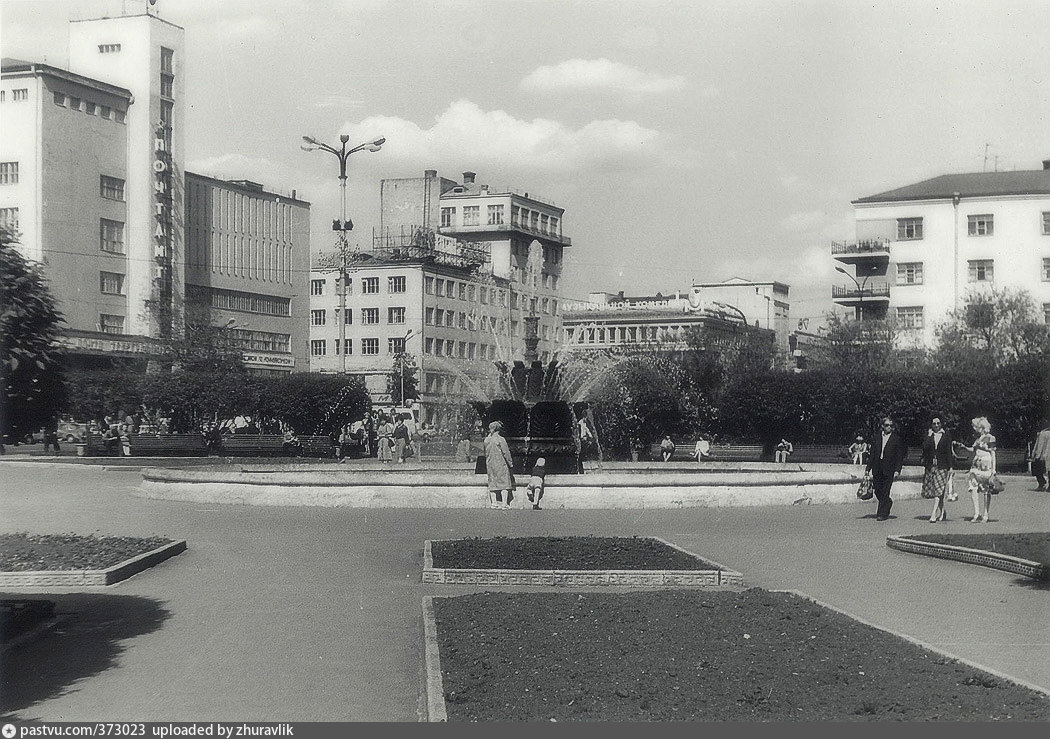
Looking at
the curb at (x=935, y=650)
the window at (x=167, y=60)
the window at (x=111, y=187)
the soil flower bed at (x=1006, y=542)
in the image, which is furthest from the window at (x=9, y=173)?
the curb at (x=935, y=650)

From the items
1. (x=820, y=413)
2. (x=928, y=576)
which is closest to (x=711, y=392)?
(x=820, y=413)

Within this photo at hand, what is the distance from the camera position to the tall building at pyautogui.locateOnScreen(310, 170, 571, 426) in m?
108

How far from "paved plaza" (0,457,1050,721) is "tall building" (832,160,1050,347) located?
5747 centimetres

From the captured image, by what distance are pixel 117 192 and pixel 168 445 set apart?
114 feet

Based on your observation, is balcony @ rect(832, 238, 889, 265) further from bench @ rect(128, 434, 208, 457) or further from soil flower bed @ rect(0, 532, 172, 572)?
soil flower bed @ rect(0, 532, 172, 572)

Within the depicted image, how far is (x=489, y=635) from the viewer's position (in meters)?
9.72

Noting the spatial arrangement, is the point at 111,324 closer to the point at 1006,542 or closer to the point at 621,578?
the point at 1006,542

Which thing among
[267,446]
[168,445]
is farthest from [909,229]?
[168,445]

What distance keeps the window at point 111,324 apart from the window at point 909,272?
149 ft

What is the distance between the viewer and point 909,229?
79.9 metres

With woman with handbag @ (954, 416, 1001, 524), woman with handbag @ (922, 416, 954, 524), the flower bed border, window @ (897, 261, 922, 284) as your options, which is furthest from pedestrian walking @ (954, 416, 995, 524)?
window @ (897, 261, 922, 284)

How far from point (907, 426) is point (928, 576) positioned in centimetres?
3699

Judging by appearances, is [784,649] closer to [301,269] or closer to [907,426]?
[907,426]

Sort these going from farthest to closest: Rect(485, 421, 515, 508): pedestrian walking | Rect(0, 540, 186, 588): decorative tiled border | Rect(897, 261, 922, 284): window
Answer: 1. Rect(897, 261, 922, 284): window
2. Rect(485, 421, 515, 508): pedestrian walking
3. Rect(0, 540, 186, 588): decorative tiled border
